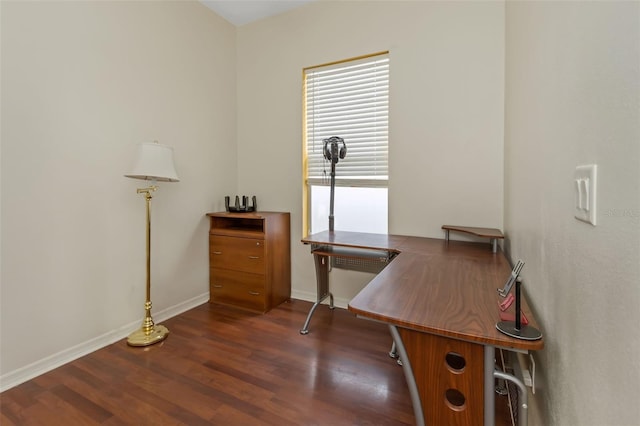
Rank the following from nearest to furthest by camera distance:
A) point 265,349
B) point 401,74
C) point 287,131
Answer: point 265,349, point 401,74, point 287,131

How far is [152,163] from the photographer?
2133 mm

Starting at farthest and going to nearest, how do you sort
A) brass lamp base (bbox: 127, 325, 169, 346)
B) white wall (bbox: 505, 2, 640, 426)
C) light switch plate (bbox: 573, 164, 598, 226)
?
brass lamp base (bbox: 127, 325, 169, 346) → light switch plate (bbox: 573, 164, 598, 226) → white wall (bbox: 505, 2, 640, 426)

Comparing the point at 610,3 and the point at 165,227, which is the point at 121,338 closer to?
the point at 165,227

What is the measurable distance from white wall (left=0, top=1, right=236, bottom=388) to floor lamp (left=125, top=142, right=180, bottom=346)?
0.21m

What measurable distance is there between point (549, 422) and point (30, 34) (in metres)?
3.29

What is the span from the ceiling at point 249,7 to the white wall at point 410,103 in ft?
0.25

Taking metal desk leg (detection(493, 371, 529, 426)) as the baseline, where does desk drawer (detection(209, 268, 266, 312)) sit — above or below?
below

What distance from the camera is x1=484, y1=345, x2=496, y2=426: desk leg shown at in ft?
3.09

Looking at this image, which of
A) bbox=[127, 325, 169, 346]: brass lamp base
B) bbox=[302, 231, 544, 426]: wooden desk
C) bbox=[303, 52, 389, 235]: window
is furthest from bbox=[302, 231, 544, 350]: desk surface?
bbox=[127, 325, 169, 346]: brass lamp base

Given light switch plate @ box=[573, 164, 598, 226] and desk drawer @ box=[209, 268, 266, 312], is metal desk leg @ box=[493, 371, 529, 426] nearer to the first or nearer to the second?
light switch plate @ box=[573, 164, 598, 226]

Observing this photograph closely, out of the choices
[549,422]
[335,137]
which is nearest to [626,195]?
[549,422]

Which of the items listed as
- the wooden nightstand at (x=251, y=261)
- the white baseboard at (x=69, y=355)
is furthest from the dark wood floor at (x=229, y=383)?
the wooden nightstand at (x=251, y=261)

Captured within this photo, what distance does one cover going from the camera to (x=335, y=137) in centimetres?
280

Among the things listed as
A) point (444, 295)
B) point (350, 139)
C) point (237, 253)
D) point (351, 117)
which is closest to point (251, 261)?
point (237, 253)
